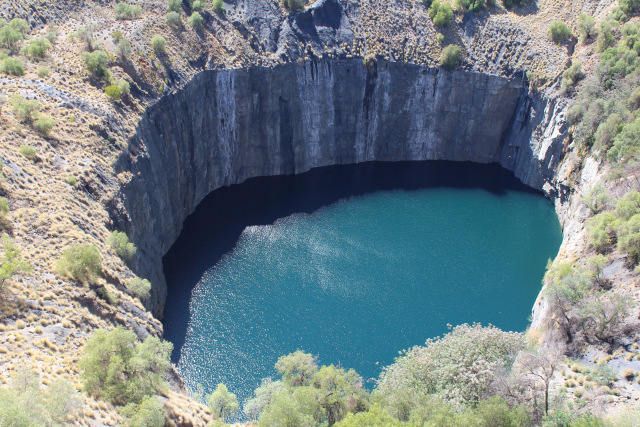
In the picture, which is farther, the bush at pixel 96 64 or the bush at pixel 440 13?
the bush at pixel 440 13

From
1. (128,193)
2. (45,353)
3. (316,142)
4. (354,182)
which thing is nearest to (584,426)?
(45,353)

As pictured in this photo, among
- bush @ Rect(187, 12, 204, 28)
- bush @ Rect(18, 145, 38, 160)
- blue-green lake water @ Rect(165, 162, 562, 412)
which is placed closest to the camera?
bush @ Rect(18, 145, 38, 160)

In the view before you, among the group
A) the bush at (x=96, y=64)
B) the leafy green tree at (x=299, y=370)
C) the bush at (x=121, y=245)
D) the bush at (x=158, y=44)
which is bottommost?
the leafy green tree at (x=299, y=370)

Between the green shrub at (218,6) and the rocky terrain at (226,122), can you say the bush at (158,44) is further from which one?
the green shrub at (218,6)

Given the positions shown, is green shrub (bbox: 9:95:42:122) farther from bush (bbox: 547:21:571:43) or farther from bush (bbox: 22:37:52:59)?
bush (bbox: 547:21:571:43)

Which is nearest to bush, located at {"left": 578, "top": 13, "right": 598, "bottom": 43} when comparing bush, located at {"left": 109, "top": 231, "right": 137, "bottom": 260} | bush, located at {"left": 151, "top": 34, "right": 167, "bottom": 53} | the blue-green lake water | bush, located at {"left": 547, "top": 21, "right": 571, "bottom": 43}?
bush, located at {"left": 547, "top": 21, "right": 571, "bottom": 43}

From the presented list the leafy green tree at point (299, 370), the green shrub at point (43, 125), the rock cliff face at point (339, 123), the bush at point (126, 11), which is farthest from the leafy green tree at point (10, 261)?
the bush at point (126, 11)
